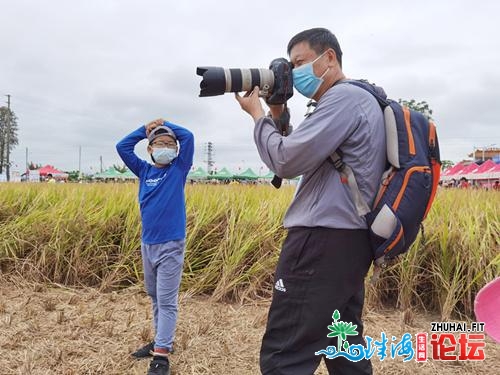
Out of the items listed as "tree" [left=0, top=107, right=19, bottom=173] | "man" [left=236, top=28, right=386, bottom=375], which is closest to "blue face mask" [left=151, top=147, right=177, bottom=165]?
"man" [left=236, top=28, right=386, bottom=375]

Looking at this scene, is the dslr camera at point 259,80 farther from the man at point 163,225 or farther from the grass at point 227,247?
the grass at point 227,247

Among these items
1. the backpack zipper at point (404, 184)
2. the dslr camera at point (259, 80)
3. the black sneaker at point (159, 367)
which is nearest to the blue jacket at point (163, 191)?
the black sneaker at point (159, 367)

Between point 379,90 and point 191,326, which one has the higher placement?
point 379,90

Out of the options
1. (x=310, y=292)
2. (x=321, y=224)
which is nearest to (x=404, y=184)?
(x=321, y=224)

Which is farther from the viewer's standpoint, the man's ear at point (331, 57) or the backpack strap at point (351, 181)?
the man's ear at point (331, 57)

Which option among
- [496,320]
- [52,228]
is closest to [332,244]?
[496,320]

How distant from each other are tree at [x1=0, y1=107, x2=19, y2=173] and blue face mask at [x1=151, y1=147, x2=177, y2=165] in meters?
54.2

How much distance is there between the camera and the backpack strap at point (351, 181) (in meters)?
1.41

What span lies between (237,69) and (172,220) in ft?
3.98

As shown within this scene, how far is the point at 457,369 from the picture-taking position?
262cm

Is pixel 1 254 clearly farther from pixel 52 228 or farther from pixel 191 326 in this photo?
pixel 191 326

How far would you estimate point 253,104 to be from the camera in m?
1.64

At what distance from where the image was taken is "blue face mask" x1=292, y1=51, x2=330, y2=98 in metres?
1.61

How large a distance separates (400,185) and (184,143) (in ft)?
5.71
